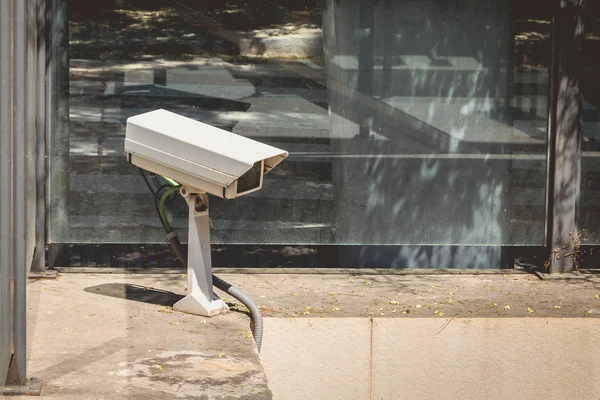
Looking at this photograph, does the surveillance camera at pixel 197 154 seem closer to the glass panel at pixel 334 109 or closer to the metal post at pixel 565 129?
the glass panel at pixel 334 109

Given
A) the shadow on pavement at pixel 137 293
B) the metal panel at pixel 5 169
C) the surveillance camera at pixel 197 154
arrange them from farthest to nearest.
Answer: the shadow on pavement at pixel 137 293 < the surveillance camera at pixel 197 154 < the metal panel at pixel 5 169

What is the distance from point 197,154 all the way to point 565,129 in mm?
3314

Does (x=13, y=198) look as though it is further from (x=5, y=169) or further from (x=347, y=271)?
(x=347, y=271)

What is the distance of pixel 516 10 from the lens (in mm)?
8156

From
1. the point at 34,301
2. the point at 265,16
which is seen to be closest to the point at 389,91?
the point at 265,16

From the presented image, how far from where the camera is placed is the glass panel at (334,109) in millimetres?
7980

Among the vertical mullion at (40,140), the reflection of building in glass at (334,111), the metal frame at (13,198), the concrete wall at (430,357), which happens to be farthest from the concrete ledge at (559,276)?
the metal frame at (13,198)

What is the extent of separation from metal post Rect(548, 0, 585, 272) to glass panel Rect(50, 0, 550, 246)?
189mm

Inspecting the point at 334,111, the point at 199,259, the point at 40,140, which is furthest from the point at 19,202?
the point at 334,111

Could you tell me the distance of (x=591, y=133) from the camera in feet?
26.9

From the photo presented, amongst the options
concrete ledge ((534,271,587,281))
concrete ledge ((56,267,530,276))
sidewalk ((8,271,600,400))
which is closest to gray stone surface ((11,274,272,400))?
sidewalk ((8,271,600,400))

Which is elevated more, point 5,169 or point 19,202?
point 5,169

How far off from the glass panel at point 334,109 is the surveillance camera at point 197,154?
1.70m

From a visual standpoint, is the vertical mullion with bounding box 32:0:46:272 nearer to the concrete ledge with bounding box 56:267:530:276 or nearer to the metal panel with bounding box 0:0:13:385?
the concrete ledge with bounding box 56:267:530:276
